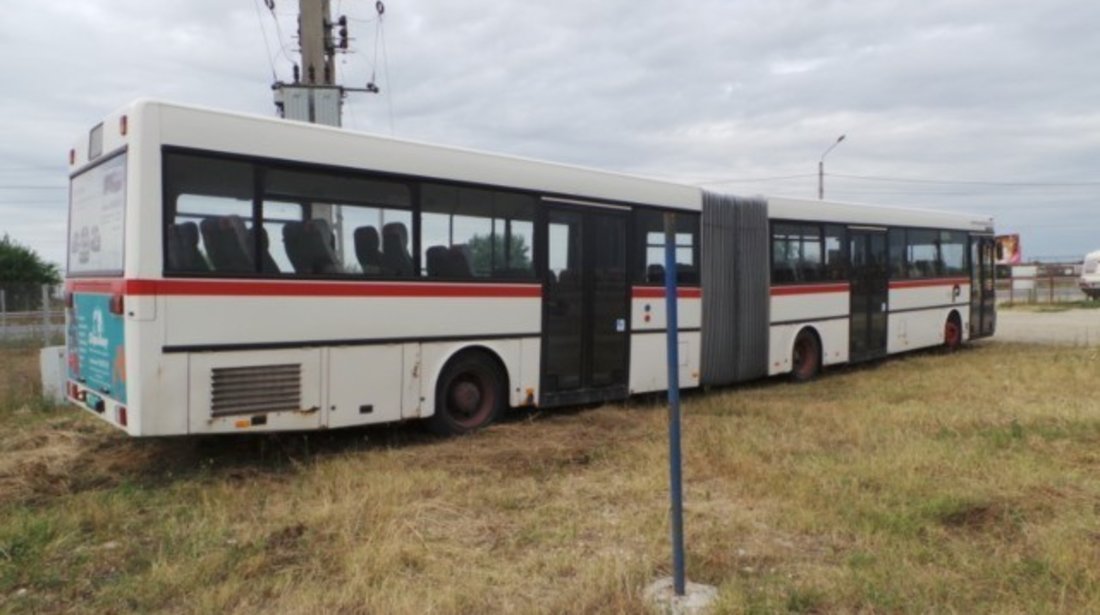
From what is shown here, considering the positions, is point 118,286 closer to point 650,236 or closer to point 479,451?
point 479,451

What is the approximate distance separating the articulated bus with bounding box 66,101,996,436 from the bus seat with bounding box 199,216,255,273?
15 millimetres

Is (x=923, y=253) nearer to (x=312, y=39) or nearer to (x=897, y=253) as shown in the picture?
(x=897, y=253)

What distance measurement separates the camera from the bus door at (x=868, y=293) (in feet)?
44.9

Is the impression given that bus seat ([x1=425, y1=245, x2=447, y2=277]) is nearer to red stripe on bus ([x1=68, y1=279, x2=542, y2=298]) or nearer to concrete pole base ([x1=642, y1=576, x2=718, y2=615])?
red stripe on bus ([x1=68, y1=279, x2=542, y2=298])

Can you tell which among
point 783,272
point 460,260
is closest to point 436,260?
point 460,260

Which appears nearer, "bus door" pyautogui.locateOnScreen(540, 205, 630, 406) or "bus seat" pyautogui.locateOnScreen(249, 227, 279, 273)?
"bus seat" pyautogui.locateOnScreen(249, 227, 279, 273)

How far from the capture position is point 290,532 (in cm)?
509

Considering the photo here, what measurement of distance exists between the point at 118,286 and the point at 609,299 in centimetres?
506

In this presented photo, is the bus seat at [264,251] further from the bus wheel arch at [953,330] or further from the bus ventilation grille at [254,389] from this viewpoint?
the bus wheel arch at [953,330]

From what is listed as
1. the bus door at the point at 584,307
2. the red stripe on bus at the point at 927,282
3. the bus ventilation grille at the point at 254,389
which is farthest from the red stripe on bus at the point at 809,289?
the bus ventilation grille at the point at 254,389

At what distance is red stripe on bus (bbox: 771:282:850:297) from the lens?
480 inches

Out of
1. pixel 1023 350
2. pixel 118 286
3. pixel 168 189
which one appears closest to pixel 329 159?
pixel 168 189

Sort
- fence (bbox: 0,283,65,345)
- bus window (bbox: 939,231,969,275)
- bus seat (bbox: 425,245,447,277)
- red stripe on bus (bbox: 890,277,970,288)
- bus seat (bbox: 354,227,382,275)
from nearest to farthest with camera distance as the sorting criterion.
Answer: bus seat (bbox: 354,227,382,275)
bus seat (bbox: 425,245,447,277)
red stripe on bus (bbox: 890,277,970,288)
bus window (bbox: 939,231,969,275)
fence (bbox: 0,283,65,345)

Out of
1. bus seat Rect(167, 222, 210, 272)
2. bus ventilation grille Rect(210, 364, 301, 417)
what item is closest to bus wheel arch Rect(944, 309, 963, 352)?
bus ventilation grille Rect(210, 364, 301, 417)
